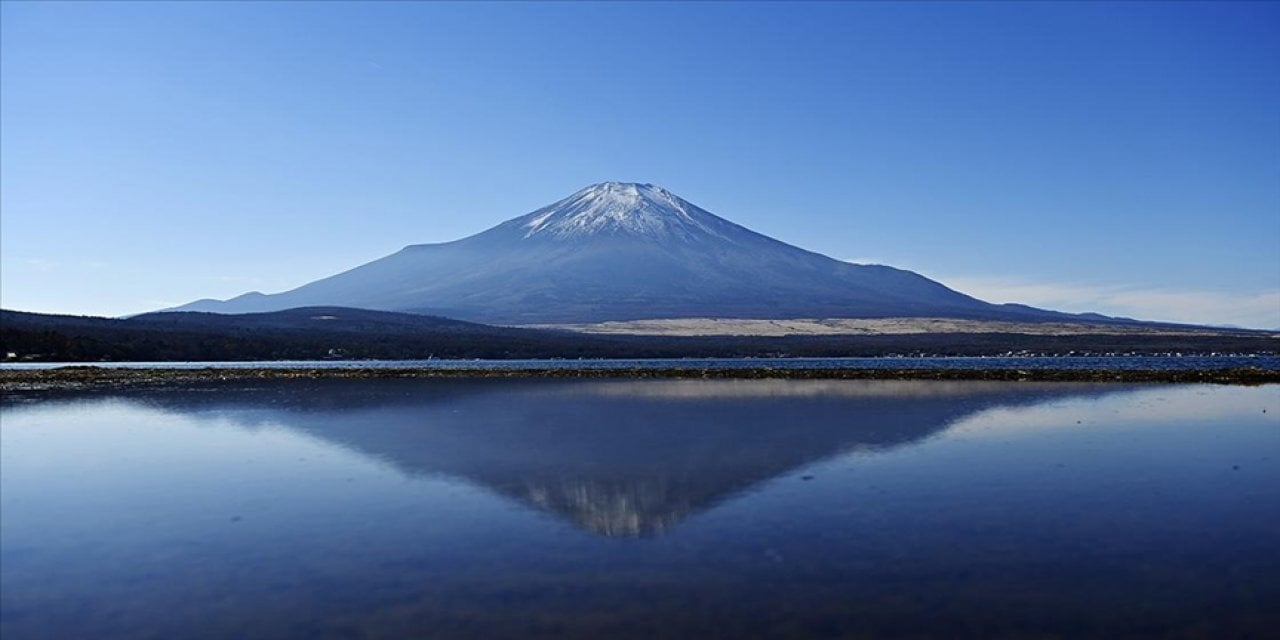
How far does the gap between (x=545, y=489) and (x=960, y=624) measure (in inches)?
325

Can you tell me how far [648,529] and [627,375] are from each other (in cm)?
3890

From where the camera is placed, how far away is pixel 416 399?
34188 mm

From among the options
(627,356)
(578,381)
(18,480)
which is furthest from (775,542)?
Answer: (627,356)

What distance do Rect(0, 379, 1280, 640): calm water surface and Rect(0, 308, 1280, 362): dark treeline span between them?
60.3m

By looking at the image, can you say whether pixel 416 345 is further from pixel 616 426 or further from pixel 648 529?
pixel 648 529

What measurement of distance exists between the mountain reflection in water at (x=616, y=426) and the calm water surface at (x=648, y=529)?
0.15 metres

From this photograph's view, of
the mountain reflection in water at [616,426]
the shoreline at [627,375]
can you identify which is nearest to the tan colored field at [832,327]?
the shoreline at [627,375]

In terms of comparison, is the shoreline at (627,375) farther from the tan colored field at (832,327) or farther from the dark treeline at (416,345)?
the tan colored field at (832,327)

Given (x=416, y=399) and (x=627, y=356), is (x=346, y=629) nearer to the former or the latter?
(x=416, y=399)

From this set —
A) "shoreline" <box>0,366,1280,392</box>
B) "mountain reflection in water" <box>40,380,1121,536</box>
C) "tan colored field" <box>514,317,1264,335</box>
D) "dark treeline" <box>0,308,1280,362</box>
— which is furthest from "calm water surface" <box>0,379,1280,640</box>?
"tan colored field" <box>514,317,1264,335</box>

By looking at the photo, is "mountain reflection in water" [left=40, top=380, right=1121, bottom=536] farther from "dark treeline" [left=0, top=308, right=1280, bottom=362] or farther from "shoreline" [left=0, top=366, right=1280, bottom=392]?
"dark treeline" [left=0, top=308, right=1280, bottom=362]

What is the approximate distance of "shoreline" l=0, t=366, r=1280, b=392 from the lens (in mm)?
42031

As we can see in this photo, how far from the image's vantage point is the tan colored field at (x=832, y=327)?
447ft

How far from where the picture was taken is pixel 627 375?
5059 cm
